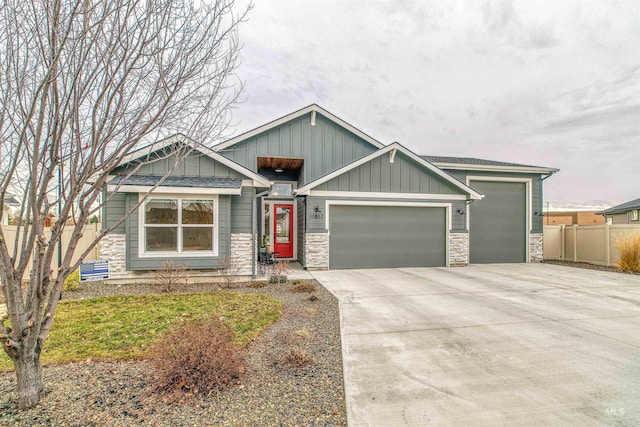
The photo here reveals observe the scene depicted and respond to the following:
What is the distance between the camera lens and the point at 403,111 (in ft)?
49.2

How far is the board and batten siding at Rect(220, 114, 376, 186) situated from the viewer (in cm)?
1143

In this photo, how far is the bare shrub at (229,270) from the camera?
744cm

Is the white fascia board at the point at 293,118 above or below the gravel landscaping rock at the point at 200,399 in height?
above

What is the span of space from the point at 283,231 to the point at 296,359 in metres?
9.92

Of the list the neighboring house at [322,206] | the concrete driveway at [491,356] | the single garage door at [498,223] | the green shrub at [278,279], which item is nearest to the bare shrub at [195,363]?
the concrete driveway at [491,356]

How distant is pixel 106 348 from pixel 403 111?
15137 mm

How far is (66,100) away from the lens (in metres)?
2.23

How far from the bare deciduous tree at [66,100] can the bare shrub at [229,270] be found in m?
5.02

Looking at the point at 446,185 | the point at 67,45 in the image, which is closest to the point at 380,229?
the point at 446,185

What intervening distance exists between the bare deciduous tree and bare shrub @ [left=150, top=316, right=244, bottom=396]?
0.94m

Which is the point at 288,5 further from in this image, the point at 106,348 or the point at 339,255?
the point at 339,255

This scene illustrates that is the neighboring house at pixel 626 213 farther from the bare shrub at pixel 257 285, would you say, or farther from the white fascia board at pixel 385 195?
the bare shrub at pixel 257 285

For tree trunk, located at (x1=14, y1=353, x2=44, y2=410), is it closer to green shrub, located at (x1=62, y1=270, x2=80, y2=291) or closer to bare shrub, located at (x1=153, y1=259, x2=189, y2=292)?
bare shrub, located at (x1=153, y1=259, x2=189, y2=292)

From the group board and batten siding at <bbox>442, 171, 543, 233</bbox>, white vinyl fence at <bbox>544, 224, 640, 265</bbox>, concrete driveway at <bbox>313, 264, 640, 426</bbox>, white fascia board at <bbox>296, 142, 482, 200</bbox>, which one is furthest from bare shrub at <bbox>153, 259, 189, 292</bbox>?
white vinyl fence at <bbox>544, 224, 640, 265</bbox>
